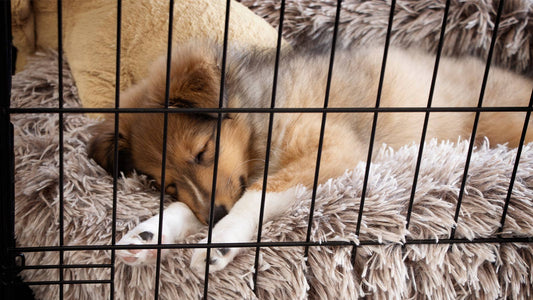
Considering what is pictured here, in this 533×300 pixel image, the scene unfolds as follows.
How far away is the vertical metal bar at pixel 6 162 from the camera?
3.55ft

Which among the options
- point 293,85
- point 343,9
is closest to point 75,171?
point 293,85

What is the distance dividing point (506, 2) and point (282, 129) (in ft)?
4.12

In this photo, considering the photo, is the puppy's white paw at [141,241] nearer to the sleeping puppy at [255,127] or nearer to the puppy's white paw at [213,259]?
the sleeping puppy at [255,127]

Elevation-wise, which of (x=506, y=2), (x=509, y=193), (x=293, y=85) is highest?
(x=506, y=2)

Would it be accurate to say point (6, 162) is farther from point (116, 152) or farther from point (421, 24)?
point (421, 24)

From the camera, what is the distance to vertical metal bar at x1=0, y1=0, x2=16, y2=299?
1082 millimetres

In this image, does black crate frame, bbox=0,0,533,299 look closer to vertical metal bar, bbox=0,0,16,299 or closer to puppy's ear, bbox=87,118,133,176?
vertical metal bar, bbox=0,0,16,299

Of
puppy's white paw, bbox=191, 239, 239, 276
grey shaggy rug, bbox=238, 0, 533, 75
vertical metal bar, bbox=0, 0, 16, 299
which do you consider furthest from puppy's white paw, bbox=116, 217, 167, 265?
grey shaggy rug, bbox=238, 0, 533, 75

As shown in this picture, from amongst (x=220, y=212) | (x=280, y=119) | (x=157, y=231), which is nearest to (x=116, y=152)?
(x=157, y=231)

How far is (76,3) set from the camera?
2361 millimetres

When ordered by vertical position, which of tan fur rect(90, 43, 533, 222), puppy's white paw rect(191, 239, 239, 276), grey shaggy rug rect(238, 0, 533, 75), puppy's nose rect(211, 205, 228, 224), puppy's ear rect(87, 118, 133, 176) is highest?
grey shaggy rug rect(238, 0, 533, 75)

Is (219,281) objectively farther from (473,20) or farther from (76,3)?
(473,20)

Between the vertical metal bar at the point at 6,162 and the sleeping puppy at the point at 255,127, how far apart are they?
0.26 meters

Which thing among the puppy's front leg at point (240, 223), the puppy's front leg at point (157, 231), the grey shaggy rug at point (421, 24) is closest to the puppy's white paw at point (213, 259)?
the puppy's front leg at point (240, 223)
